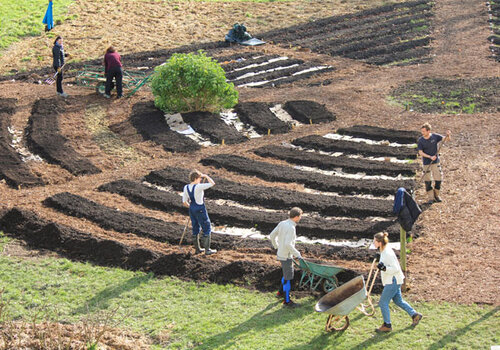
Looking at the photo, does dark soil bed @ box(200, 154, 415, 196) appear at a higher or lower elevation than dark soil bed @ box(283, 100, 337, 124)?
lower

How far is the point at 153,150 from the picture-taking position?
20.0m

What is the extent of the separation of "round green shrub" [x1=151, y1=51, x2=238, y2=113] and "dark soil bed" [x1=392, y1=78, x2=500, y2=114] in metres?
6.33

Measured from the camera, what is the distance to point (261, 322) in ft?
35.2

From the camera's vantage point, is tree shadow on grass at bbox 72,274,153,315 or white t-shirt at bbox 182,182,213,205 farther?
white t-shirt at bbox 182,182,213,205

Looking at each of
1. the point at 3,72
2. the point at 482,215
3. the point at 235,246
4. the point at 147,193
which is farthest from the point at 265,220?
the point at 3,72

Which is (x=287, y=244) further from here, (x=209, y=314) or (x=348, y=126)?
(x=348, y=126)

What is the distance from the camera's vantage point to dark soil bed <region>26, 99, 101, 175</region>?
18703 millimetres

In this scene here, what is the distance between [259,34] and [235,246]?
21417mm

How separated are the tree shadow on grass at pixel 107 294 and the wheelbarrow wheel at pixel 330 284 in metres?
3.16

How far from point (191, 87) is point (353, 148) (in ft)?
18.5

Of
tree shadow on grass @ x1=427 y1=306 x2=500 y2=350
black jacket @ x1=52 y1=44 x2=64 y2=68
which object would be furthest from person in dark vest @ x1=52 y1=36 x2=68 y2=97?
tree shadow on grass @ x1=427 y1=306 x2=500 y2=350

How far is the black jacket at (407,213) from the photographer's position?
11.9 metres

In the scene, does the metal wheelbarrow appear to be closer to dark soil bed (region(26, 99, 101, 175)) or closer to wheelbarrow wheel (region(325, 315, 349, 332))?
wheelbarrow wheel (region(325, 315, 349, 332))

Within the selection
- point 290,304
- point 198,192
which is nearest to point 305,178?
point 198,192
